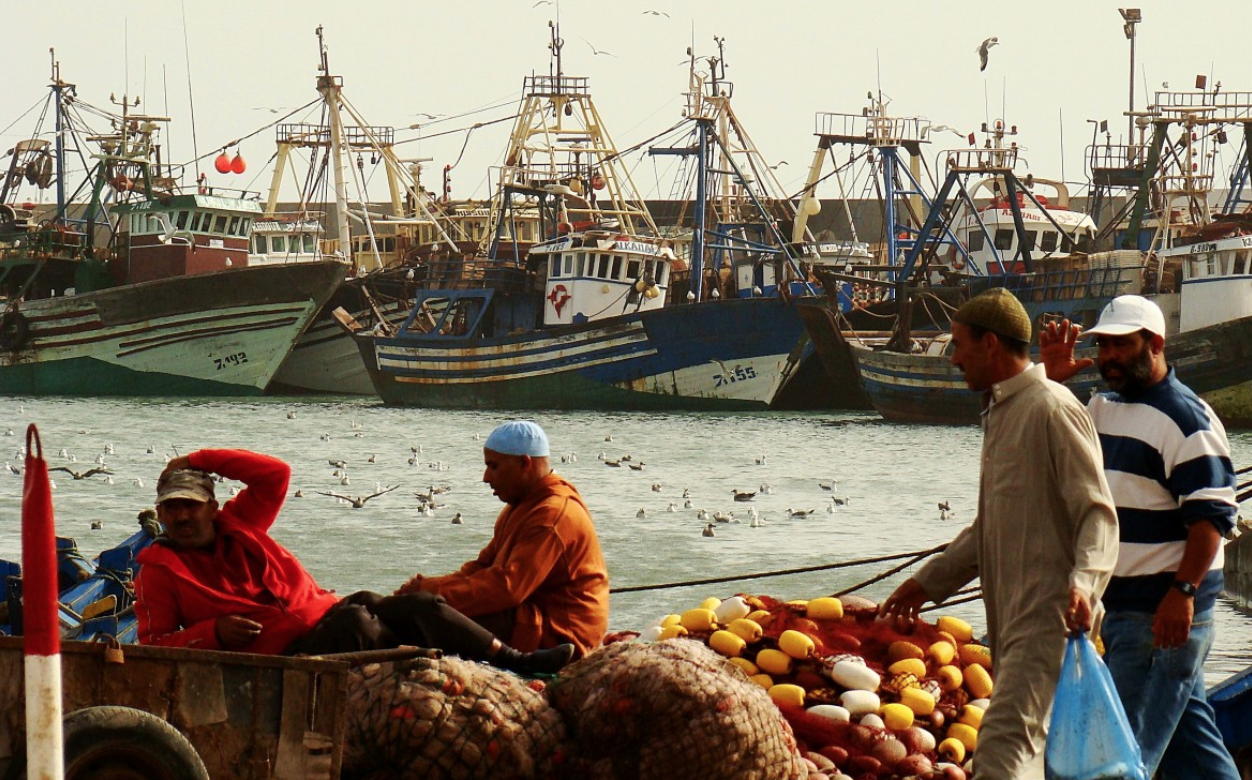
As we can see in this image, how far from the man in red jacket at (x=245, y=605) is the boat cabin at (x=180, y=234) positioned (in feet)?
131

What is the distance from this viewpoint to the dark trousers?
4723 mm

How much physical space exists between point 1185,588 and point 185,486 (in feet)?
8.34

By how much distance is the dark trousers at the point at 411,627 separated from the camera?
4723 millimetres

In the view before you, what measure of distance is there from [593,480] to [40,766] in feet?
72.2

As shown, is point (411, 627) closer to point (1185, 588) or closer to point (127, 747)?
point (127, 747)

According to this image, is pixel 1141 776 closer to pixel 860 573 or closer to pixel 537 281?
pixel 860 573

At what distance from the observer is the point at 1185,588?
396cm

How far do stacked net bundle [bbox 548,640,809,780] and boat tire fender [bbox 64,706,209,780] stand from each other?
41.0 inches

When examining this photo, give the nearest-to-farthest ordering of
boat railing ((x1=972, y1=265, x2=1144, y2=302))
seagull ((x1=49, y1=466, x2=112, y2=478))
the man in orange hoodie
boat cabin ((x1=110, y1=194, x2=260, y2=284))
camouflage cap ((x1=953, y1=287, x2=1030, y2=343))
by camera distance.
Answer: camouflage cap ((x1=953, y1=287, x2=1030, y2=343))
the man in orange hoodie
seagull ((x1=49, y1=466, x2=112, y2=478))
boat railing ((x1=972, y1=265, x2=1144, y2=302))
boat cabin ((x1=110, y1=194, x2=260, y2=284))

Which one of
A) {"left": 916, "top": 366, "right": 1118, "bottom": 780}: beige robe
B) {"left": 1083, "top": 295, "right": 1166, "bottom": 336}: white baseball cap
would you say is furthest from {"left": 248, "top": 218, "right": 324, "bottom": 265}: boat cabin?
{"left": 916, "top": 366, "right": 1118, "bottom": 780}: beige robe

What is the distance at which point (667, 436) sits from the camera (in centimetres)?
3244

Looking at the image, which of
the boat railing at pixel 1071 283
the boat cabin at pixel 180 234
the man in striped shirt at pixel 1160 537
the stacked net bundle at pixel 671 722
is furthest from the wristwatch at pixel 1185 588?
the boat cabin at pixel 180 234

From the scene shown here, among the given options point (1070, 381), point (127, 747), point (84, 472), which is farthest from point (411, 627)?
point (1070, 381)

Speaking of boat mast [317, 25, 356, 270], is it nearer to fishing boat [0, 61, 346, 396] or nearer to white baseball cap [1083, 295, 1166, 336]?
fishing boat [0, 61, 346, 396]
